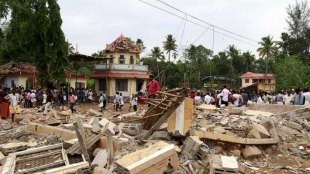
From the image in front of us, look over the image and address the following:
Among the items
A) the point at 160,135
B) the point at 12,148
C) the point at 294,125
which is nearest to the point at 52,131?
the point at 12,148

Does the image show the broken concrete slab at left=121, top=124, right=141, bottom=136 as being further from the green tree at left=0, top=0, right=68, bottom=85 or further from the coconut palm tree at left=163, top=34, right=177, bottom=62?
the coconut palm tree at left=163, top=34, right=177, bottom=62

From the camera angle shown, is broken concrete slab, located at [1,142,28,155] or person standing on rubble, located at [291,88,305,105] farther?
person standing on rubble, located at [291,88,305,105]

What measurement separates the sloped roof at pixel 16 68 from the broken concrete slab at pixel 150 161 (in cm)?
2422

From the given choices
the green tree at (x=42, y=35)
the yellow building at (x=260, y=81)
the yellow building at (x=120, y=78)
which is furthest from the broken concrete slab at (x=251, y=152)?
the yellow building at (x=260, y=81)

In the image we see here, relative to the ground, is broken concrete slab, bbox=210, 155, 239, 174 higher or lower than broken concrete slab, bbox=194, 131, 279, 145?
lower

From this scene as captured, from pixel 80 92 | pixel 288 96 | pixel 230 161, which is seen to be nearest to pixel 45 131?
pixel 230 161

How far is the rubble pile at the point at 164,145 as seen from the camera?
22.4 ft

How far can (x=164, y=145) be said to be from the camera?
734 cm

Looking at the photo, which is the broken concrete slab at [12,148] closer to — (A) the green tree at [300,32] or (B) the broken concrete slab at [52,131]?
(B) the broken concrete slab at [52,131]

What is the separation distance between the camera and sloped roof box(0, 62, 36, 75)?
1143 inches

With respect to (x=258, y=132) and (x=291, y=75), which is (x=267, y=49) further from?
(x=258, y=132)

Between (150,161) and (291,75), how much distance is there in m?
34.8

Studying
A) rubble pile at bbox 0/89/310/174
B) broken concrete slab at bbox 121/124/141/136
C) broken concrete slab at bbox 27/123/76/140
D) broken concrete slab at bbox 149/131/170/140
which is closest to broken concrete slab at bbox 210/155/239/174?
rubble pile at bbox 0/89/310/174

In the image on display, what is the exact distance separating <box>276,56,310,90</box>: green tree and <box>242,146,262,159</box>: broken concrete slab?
1130 inches
